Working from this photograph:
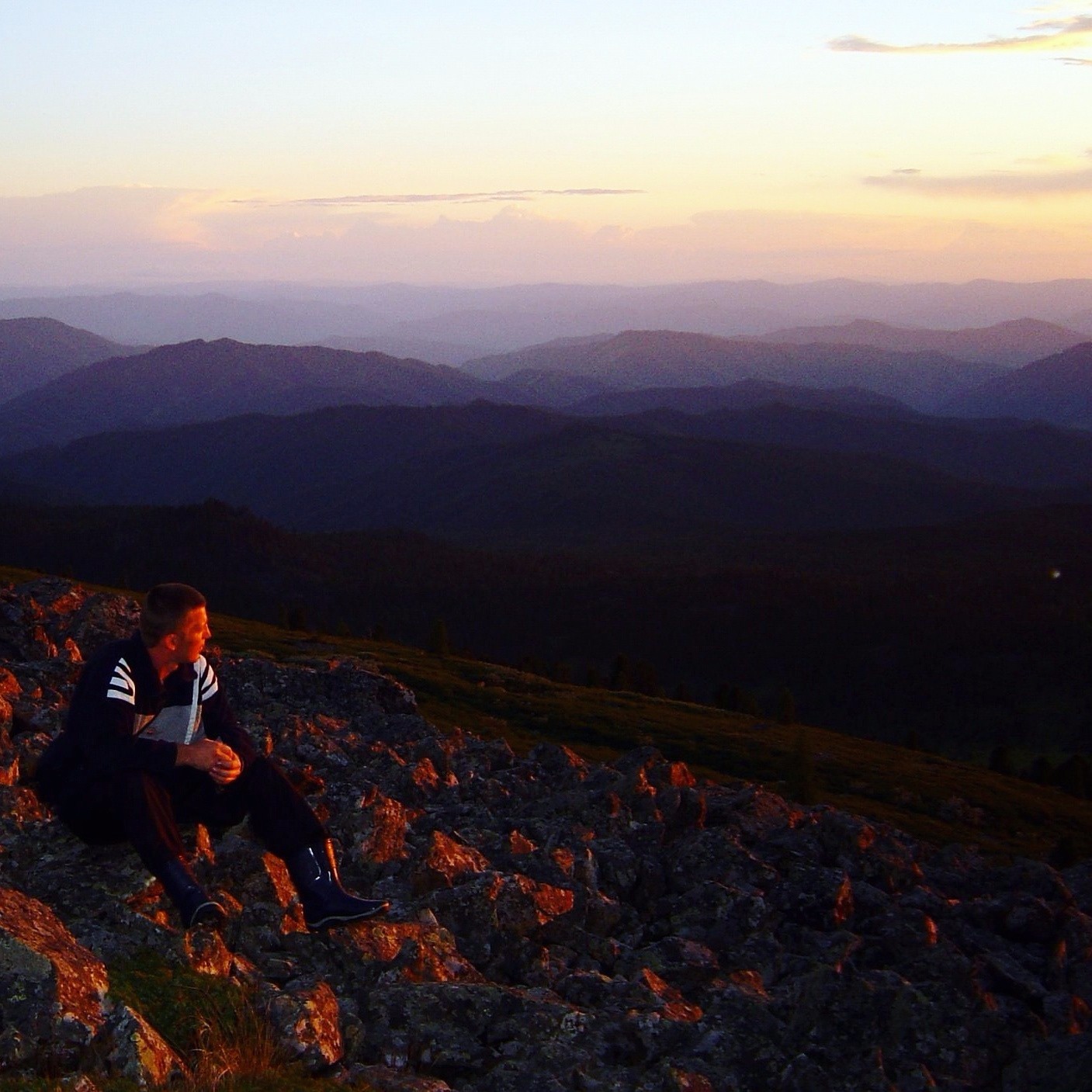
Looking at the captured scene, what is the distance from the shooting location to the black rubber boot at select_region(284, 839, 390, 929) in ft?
40.9

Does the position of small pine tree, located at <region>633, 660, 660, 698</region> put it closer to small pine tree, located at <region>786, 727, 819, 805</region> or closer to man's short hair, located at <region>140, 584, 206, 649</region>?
small pine tree, located at <region>786, 727, 819, 805</region>

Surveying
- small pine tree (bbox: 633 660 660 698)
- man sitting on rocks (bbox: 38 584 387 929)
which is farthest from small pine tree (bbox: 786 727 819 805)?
small pine tree (bbox: 633 660 660 698)

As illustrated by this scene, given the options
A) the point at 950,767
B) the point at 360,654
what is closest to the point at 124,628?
A: the point at 360,654

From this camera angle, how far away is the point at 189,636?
12.0 meters

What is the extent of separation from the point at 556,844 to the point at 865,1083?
7.45 meters

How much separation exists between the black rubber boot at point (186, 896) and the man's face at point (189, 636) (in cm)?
206

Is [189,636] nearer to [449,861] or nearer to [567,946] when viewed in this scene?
[449,861]

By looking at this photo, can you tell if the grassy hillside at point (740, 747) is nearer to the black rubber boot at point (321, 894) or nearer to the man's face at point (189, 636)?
the black rubber boot at point (321, 894)

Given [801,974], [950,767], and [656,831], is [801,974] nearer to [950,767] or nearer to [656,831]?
[656,831]

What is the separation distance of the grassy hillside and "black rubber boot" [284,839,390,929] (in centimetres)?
→ 4296

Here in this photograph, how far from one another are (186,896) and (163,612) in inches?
112

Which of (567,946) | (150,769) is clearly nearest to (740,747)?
(567,946)

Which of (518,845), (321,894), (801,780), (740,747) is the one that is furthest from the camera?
(740,747)

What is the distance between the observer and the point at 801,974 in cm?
1561
